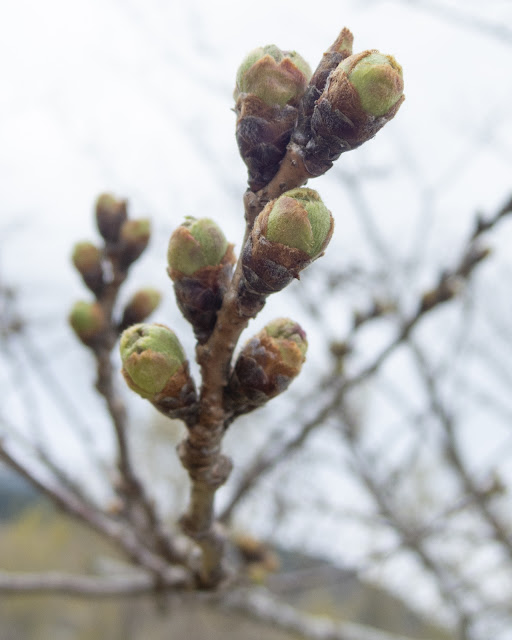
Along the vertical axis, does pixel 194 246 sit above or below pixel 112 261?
above

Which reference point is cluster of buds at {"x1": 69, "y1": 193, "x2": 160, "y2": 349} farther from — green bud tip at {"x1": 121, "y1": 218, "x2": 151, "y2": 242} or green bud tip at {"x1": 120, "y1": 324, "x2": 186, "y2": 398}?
green bud tip at {"x1": 120, "y1": 324, "x2": 186, "y2": 398}

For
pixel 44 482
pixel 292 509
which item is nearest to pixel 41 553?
pixel 292 509

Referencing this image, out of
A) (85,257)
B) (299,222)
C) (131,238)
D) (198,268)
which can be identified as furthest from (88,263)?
(299,222)

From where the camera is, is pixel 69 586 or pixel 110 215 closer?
pixel 110 215

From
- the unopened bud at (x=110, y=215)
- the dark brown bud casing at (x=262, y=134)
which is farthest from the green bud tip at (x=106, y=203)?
the dark brown bud casing at (x=262, y=134)

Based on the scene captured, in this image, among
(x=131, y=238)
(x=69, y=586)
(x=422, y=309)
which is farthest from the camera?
(x=69, y=586)

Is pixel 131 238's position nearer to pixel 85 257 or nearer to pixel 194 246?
pixel 85 257
